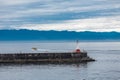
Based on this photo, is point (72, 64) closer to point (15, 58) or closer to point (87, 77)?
point (15, 58)

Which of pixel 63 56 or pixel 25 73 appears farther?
pixel 63 56

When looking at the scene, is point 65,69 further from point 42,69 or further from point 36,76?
point 36,76

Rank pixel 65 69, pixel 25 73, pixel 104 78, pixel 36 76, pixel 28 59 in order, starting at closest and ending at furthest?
pixel 104 78, pixel 36 76, pixel 25 73, pixel 65 69, pixel 28 59

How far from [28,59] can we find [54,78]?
104ft

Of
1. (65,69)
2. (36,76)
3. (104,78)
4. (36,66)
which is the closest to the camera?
(104,78)

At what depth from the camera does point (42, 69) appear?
98.1m

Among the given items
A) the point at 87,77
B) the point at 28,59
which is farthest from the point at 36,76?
the point at 28,59

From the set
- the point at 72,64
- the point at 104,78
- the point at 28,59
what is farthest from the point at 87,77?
the point at 28,59

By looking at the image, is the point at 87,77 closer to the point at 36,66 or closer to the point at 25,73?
the point at 25,73

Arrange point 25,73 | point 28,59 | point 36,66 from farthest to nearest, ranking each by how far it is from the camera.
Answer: point 28,59
point 36,66
point 25,73

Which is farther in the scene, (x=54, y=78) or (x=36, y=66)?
(x=36, y=66)

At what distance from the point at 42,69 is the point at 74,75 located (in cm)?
1392

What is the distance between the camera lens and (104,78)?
7931 centimetres

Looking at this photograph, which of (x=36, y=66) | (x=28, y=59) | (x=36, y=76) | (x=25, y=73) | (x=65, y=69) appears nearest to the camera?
(x=36, y=76)
